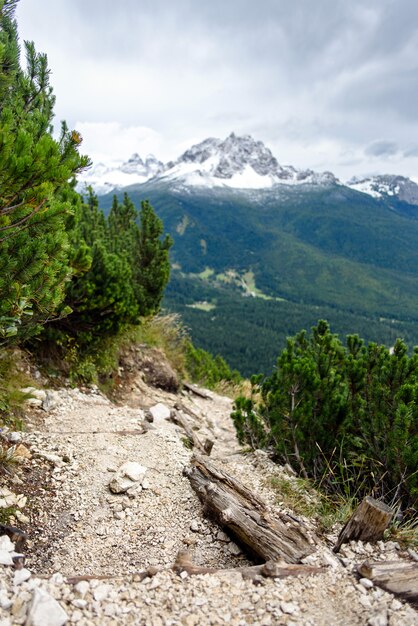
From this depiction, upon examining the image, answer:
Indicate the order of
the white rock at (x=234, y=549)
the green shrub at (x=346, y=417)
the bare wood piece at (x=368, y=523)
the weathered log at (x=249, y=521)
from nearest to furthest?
the weathered log at (x=249, y=521), the bare wood piece at (x=368, y=523), the white rock at (x=234, y=549), the green shrub at (x=346, y=417)

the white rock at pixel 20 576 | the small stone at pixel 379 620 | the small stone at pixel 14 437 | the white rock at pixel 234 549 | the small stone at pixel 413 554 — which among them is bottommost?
the white rock at pixel 234 549

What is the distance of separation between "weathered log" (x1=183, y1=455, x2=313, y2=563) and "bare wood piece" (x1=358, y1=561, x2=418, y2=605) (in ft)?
1.63

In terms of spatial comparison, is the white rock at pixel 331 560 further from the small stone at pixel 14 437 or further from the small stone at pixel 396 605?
the small stone at pixel 14 437

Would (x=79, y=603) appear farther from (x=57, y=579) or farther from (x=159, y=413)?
(x=159, y=413)

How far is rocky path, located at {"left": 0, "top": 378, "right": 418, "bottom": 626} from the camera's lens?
269cm

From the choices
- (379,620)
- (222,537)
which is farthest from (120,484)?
(379,620)

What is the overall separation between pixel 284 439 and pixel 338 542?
2036 millimetres

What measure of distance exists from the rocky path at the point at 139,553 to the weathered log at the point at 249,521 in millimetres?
141

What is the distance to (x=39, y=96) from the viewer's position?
203 inches

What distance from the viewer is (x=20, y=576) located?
2.77 m

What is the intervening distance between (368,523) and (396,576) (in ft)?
1.77

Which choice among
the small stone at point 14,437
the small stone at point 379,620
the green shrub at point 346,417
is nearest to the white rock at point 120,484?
the small stone at point 14,437

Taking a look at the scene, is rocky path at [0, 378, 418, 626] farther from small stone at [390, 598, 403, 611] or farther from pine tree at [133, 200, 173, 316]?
pine tree at [133, 200, 173, 316]

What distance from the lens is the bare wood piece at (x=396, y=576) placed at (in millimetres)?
2939
